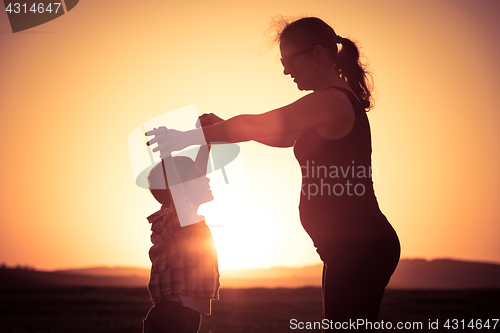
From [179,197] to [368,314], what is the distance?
6.41 feet

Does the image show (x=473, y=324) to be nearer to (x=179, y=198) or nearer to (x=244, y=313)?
(x=244, y=313)

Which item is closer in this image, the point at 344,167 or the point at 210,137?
the point at 210,137

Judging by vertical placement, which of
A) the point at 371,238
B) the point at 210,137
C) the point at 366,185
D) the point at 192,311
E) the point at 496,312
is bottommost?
the point at 496,312

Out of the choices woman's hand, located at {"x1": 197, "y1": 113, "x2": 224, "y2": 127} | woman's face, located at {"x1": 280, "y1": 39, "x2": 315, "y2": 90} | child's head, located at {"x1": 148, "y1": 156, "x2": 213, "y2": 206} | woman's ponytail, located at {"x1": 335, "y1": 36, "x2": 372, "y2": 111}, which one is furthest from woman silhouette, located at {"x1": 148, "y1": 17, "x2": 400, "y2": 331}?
child's head, located at {"x1": 148, "y1": 156, "x2": 213, "y2": 206}

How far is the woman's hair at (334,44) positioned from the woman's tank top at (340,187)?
0.33 m

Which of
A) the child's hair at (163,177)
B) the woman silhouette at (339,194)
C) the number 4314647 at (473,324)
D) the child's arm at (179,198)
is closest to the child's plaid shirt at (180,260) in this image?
the child's arm at (179,198)

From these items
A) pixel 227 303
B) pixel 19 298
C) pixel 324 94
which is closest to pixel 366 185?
pixel 324 94

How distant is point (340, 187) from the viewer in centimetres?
181

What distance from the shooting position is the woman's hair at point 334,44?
1.99 metres

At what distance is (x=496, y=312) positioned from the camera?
14805mm

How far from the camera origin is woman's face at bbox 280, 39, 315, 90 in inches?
78.7

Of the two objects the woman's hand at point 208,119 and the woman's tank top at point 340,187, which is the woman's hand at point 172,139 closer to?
the woman's tank top at point 340,187

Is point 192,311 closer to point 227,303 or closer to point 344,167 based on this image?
point 344,167

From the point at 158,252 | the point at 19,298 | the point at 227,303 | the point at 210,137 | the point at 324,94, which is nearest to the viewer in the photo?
the point at 210,137
